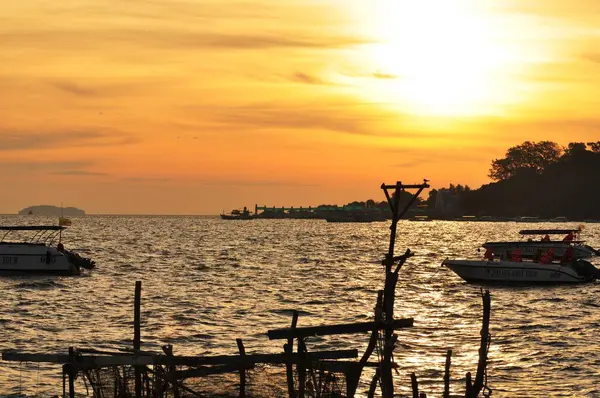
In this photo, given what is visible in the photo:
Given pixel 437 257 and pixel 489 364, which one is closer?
pixel 489 364

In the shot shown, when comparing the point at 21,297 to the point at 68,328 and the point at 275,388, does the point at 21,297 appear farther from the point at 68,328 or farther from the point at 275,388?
the point at 275,388

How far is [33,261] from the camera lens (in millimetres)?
73938

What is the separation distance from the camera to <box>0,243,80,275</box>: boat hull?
73938 mm

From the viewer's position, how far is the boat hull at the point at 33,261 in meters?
73.9

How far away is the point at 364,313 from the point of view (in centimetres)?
5241

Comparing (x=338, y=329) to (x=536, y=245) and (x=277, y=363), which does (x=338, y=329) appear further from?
(x=536, y=245)

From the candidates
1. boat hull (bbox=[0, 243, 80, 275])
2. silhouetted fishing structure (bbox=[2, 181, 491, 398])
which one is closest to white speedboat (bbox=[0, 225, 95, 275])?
boat hull (bbox=[0, 243, 80, 275])

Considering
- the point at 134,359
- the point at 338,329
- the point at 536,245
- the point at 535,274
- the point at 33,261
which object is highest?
the point at 536,245

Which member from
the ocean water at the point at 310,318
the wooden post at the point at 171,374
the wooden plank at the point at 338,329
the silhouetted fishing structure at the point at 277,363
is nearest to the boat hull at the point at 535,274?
the ocean water at the point at 310,318

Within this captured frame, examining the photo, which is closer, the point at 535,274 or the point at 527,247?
the point at 535,274

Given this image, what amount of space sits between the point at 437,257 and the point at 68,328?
80698 mm

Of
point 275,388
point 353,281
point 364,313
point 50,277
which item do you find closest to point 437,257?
point 353,281

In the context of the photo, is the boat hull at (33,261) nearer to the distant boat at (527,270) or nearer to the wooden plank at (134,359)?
the distant boat at (527,270)

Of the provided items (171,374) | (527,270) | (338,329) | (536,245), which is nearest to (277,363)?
(338,329)
